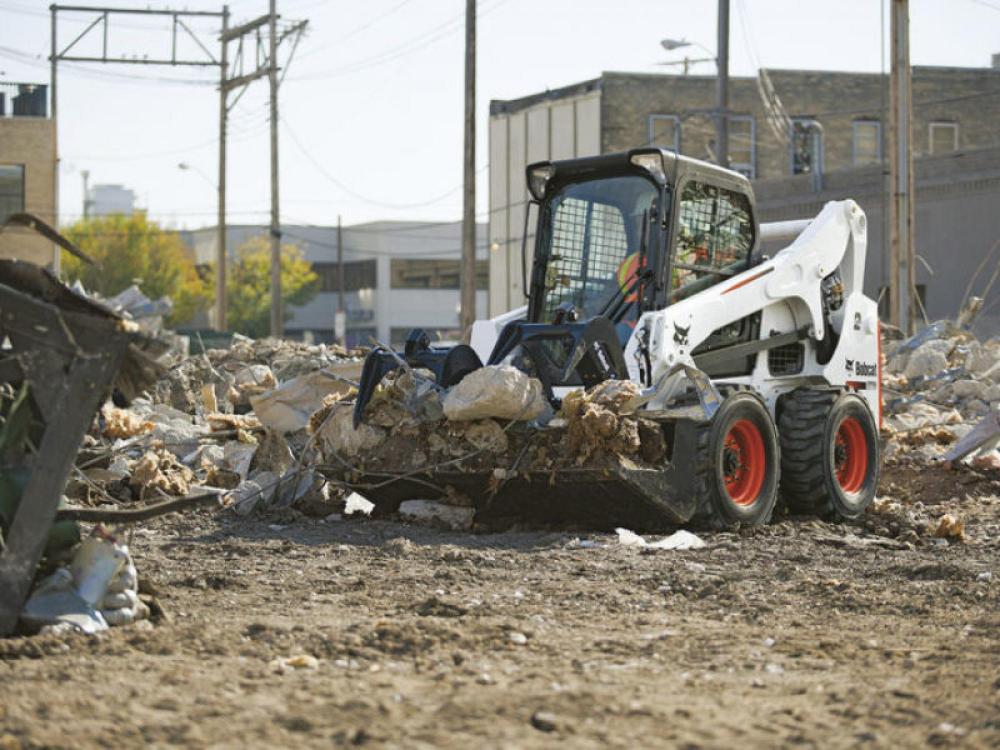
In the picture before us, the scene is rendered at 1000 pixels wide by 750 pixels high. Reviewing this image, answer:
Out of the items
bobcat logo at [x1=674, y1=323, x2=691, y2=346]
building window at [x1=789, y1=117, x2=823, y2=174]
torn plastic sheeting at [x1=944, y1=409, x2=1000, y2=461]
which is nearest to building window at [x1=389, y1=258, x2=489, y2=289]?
building window at [x1=789, y1=117, x2=823, y2=174]

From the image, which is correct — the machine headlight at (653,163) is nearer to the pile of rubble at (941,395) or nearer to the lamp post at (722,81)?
the pile of rubble at (941,395)

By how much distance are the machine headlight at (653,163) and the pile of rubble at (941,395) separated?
4.78 meters

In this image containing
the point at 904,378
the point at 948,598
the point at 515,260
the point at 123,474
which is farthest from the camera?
the point at 515,260

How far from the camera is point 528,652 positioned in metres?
6.41

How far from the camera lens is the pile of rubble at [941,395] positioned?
15656 millimetres

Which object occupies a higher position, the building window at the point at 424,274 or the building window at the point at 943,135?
the building window at the point at 943,135

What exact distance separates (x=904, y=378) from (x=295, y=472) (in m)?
11.1

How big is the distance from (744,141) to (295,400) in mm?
37750

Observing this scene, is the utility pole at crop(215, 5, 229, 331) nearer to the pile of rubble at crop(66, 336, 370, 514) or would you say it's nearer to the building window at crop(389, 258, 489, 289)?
the pile of rubble at crop(66, 336, 370, 514)

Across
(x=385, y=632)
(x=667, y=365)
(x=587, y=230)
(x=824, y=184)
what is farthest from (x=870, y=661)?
(x=824, y=184)

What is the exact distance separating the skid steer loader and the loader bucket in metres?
0.02

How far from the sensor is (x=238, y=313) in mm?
85875

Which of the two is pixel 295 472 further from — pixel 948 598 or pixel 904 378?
pixel 904 378

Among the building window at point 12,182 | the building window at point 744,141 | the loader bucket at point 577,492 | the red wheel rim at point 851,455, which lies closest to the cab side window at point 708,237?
the loader bucket at point 577,492
